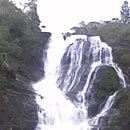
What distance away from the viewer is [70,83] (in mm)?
39156

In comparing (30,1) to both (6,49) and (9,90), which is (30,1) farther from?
(9,90)

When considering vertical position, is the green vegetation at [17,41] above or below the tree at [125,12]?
below

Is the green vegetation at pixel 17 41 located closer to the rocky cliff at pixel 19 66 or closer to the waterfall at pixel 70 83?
the rocky cliff at pixel 19 66

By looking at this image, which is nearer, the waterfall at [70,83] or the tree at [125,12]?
the waterfall at [70,83]

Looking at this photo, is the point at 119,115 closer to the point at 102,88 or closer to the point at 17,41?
the point at 102,88

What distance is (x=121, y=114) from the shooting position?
1205 inches

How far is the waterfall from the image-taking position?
3189cm

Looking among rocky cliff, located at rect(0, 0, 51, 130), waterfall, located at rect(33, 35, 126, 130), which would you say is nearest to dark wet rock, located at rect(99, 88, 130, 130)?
waterfall, located at rect(33, 35, 126, 130)

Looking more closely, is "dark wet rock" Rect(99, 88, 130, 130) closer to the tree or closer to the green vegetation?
the green vegetation

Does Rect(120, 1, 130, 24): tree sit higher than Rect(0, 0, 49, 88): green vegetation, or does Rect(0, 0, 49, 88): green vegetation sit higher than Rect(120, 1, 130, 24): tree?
Rect(120, 1, 130, 24): tree

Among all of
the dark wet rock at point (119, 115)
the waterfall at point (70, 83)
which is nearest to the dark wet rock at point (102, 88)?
the waterfall at point (70, 83)

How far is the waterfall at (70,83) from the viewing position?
3189cm

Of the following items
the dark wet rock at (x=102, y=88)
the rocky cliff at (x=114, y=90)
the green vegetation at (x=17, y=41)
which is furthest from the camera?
the green vegetation at (x=17, y=41)

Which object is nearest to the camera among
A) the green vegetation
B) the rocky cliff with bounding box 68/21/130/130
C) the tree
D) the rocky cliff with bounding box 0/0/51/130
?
the rocky cliff with bounding box 68/21/130/130
